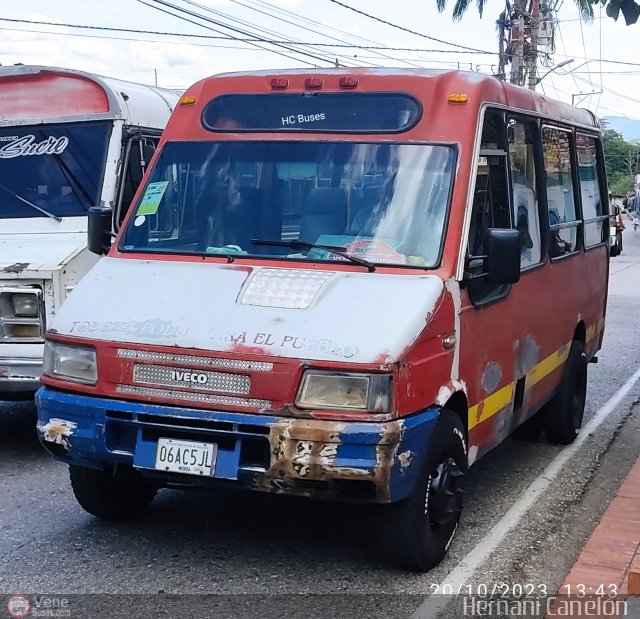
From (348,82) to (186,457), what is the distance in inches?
88.9

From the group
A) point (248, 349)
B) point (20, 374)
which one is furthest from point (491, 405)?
point (20, 374)

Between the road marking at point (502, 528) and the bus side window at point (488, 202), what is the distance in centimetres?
129

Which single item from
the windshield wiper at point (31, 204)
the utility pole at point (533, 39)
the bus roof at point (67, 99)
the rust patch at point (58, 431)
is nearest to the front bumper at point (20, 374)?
the windshield wiper at point (31, 204)

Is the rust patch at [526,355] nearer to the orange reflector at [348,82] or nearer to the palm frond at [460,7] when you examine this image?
the orange reflector at [348,82]

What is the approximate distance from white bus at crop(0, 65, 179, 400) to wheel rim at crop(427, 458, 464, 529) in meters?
3.28

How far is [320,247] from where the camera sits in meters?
5.16

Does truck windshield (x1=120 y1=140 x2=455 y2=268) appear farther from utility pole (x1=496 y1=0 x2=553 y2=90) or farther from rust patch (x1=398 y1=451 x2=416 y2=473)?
utility pole (x1=496 y1=0 x2=553 y2=90)

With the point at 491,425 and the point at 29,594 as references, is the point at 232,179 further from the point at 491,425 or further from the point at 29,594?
the point at 29,594

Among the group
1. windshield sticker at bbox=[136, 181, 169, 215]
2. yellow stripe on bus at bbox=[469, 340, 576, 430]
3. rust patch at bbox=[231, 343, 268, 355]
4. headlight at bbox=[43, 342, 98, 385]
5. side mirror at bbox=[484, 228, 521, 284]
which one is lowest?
yellow stripe on bus at bbox=[469, 340, 576, 430]

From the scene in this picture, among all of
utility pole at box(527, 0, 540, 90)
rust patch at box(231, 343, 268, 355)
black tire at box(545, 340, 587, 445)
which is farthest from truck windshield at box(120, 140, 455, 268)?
utility pole at box(527, 0, 540, 90)

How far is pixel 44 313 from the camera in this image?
675cm

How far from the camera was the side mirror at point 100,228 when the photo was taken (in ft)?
19.8

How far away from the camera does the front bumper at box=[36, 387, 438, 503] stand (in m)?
4.35

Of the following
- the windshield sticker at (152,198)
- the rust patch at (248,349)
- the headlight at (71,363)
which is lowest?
the headlight at (71,363)
